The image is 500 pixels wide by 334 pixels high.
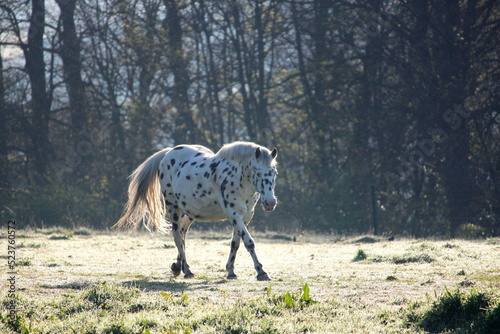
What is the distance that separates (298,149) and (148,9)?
29.5 ft

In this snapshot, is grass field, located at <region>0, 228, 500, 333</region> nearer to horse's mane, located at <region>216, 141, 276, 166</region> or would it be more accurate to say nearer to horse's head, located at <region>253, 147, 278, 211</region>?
horse's head, located at <region>253, 147, 278, 211</region>

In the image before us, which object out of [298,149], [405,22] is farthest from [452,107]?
[298,149]

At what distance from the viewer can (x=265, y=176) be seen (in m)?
8.75

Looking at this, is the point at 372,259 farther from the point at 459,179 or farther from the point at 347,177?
the point at 347,177

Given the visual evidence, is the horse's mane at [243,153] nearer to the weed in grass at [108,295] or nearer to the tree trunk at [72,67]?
the weed in grass at [108,295]

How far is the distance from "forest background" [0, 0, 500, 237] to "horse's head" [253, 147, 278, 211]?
11.9m

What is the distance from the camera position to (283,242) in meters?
18.3

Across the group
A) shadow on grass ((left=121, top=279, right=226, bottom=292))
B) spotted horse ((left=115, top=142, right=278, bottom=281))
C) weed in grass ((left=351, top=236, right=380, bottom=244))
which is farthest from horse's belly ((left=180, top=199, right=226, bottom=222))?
weed in grass ((left=351, top=236, right=380, bottom=244))

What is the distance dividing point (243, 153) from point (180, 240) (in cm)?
188

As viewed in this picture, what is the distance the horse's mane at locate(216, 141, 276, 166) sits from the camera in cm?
892

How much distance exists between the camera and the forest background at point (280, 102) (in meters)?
21.3

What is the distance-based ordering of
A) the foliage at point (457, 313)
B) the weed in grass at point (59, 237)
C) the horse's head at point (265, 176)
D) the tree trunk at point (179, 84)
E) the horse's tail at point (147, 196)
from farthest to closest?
the tree trunk at point (179, 84) → the weed in grass at point (59, 237) → the horse's tail at point (147, 196) → the horse's head at point (265, 176) → the foliage at point (457, 313)

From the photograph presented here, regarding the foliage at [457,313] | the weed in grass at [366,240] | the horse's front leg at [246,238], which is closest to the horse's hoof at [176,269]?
the horse's front leg at [246,238]

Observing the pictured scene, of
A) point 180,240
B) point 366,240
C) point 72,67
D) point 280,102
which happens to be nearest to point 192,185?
point 180,240
